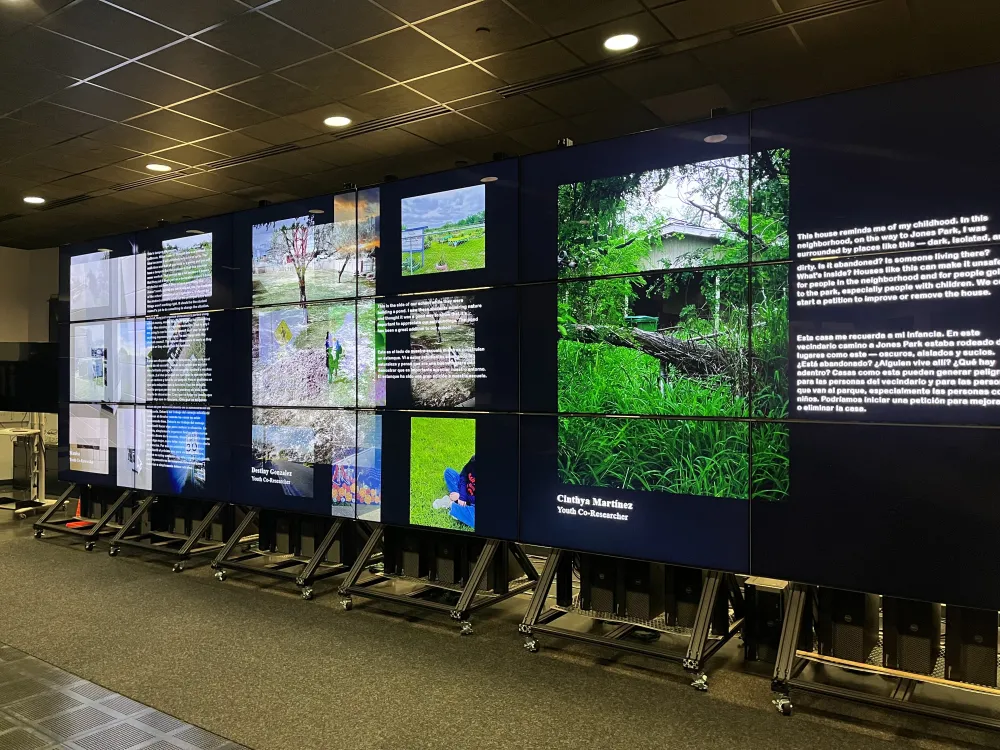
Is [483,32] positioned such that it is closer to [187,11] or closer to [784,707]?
[187,11]

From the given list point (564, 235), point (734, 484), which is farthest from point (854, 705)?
point (564, 235)

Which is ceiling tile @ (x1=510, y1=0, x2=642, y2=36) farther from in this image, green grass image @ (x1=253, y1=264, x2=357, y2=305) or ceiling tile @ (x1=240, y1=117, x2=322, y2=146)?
ceiling tile @ (x1=240, y1=117, x2=322, y2=146)

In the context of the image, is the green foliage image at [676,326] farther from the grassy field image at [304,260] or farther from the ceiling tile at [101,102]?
the ceiling tile at [101,102]

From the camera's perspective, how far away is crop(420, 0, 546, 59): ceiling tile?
375cm

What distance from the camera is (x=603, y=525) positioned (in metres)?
3.72

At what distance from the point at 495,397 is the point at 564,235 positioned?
100 centimetres

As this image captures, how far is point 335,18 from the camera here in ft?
12.5

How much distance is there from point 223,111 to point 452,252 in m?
2.28

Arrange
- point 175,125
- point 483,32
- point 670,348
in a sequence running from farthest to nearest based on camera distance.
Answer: point 175,125 → point 483,32 → point 670,348

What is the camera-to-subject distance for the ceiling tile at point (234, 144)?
18.9 ft

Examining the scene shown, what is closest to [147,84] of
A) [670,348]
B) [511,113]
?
[511,113]

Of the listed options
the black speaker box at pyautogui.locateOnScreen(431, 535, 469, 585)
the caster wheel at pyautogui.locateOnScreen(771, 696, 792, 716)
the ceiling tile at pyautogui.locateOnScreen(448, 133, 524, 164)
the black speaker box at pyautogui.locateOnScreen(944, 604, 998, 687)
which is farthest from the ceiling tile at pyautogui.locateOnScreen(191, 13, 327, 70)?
the black speaker box at pyautogui.locateOnScreen(944, 604, 998, 687)

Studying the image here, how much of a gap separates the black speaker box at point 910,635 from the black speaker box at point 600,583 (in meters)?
1.27

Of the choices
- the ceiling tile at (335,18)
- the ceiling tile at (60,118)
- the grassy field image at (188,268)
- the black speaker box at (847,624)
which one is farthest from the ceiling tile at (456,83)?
the black speaker box at (847,624)
